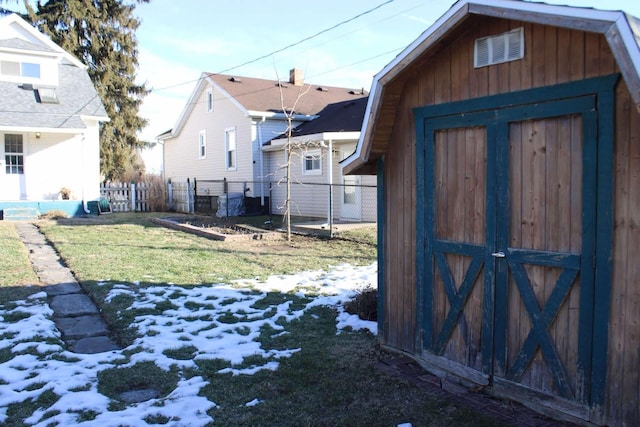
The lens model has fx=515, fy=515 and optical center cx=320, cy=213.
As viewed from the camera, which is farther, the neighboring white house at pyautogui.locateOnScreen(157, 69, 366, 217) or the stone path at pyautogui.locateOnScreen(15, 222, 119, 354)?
the neighboring white house at pyautogui.locateOnScreen(157, 69, 366, 217)

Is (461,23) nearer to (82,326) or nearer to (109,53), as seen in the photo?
(82,326)

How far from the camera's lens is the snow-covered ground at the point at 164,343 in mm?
3986

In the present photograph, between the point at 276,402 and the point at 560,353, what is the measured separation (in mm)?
2158

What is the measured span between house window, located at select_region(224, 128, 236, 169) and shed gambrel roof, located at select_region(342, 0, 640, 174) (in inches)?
668

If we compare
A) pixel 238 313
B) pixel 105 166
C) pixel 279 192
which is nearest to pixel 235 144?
pixel 279 192

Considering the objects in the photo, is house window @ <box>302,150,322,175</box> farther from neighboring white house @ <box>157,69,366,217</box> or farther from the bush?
the bush

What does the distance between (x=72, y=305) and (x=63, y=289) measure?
994 millimetres

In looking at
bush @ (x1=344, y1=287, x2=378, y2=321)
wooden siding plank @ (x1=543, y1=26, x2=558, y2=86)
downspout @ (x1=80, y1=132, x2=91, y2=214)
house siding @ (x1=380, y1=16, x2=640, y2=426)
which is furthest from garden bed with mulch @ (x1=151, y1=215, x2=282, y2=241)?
wooden siding plank @ (x1=543, y1=26, x2=558, y2=86)

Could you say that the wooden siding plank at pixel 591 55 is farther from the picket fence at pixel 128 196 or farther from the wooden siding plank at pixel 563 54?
the picket fence at pixel 128 196

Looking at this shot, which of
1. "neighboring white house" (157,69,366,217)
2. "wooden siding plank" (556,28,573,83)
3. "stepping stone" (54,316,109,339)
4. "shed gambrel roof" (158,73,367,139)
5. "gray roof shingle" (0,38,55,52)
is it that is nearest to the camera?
"wooden siding plank" (556,28,573,83)

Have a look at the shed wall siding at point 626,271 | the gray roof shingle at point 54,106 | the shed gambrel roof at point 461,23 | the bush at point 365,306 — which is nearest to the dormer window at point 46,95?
the gray roof shingle at point 54,106

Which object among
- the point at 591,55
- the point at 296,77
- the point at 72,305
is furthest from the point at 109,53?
the point at 591,55

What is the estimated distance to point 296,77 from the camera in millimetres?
24000

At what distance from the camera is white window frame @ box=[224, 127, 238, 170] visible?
2156 centimetres
